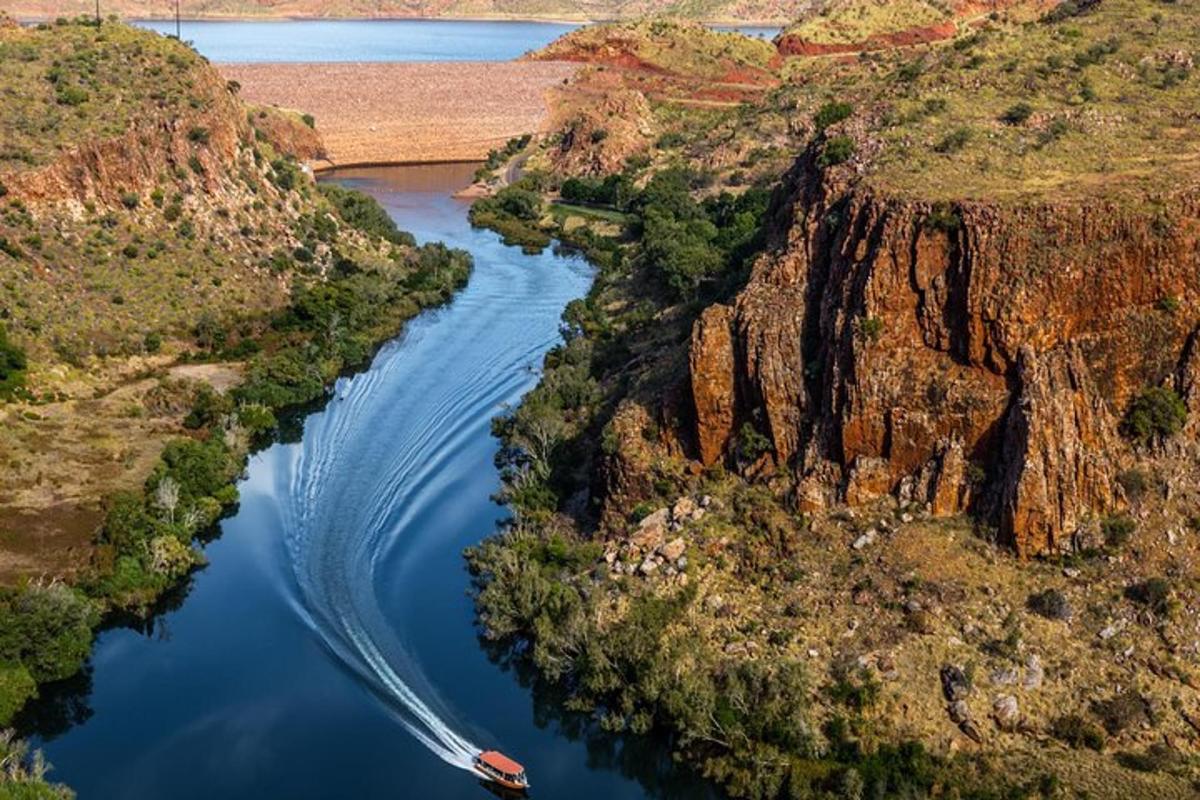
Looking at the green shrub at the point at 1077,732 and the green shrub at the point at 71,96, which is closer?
the green shrub at the point at 1077,732

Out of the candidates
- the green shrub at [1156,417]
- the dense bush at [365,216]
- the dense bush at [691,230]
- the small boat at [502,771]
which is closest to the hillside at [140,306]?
the dense bush at [365,216]

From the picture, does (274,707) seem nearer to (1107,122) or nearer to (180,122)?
(1107,122)

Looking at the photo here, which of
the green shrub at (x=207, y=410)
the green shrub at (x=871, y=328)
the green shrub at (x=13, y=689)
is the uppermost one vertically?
the green shrub at (x=871, y=328)

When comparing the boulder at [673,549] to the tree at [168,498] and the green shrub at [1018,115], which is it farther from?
the green shrub at [1018,115]

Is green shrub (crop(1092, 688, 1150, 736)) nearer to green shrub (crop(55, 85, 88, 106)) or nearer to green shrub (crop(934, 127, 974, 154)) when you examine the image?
green shrub (crop(934, 127, 974, 154))

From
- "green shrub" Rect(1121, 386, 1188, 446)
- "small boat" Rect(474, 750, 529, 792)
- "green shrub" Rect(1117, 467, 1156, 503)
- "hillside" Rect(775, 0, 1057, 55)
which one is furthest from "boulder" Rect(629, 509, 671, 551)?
"hillside" Rect(775, 0, 1057, 55)

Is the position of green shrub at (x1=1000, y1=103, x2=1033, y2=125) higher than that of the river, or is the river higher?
green shrub at (x1=1000, y1=103, x2=1033, y2=125)

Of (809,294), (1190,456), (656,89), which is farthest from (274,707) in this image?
(656,89)
